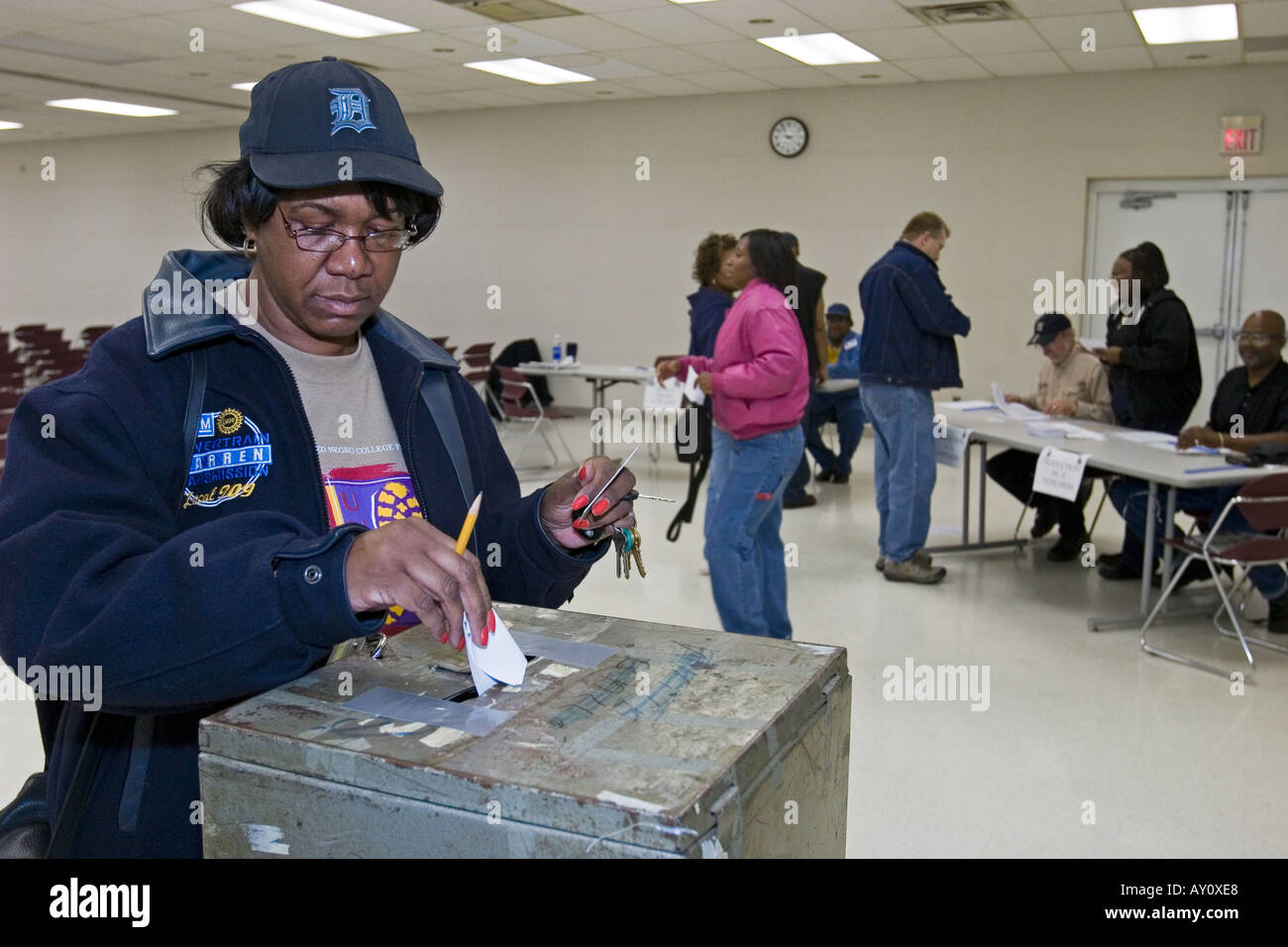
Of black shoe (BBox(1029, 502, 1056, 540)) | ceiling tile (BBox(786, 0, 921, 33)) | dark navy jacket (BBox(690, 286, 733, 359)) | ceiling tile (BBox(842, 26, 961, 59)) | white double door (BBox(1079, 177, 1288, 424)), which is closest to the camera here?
dark navy jacket (BBox(690, 286, 733, 359))

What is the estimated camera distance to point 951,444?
554 centimetres

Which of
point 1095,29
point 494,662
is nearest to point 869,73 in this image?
point 1095,29

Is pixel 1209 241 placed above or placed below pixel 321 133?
above

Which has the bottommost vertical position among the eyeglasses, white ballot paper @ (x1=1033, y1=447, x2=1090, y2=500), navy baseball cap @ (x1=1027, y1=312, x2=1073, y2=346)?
white ballot paper @ (x1=1033, y1=447, x2=1090, y2=500)

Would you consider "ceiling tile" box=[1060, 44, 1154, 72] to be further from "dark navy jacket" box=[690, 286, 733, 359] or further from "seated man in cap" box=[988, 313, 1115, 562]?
"dark navy jacket" box=[690, 286, 733, 359]

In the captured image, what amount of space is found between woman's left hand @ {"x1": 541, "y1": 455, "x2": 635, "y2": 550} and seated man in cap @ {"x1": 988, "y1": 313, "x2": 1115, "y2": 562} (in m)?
4.71

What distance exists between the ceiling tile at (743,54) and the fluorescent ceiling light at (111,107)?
6257mm

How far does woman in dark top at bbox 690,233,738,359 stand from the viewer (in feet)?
A: 17.7

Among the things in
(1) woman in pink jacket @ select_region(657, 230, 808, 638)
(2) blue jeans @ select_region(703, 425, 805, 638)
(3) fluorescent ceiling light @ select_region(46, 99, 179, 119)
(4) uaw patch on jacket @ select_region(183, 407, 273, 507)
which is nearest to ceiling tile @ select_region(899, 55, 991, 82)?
(1) woman in pink jacket @ select_region(657, 230, 808, 638)

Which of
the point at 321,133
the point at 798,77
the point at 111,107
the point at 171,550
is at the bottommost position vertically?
the point at 171,550

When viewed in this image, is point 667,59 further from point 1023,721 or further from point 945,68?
point 1023,721

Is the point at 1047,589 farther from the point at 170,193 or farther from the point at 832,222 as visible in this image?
the point at 170,193

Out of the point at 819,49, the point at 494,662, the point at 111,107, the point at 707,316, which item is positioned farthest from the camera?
the point at 111,107

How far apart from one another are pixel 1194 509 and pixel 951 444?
44.7 inches
